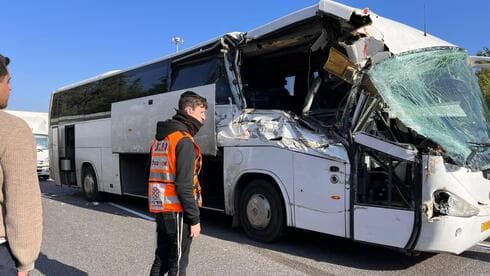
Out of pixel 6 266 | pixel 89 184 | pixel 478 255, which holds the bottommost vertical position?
pixel 478 255

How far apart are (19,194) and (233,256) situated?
13.3 ft

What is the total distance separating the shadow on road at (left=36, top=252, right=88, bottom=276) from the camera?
5.35 m

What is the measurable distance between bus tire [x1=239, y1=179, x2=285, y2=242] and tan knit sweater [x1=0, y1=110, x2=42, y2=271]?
169 inches

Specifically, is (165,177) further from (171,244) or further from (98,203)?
(98,203)

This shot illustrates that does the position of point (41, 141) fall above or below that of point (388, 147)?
above

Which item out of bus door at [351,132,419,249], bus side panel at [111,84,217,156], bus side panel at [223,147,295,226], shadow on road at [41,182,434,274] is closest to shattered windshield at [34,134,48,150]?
bus side panel at [111,84,217,156]

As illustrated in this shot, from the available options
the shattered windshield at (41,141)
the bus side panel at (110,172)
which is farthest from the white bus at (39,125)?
the bus side panel at (110,172)

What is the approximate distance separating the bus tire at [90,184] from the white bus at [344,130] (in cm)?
406

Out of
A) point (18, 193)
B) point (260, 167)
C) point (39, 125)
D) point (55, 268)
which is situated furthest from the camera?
point (39, 125)

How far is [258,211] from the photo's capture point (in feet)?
21.6

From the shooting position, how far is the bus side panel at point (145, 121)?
721 cm

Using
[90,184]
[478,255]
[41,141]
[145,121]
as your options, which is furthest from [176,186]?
[41,141]

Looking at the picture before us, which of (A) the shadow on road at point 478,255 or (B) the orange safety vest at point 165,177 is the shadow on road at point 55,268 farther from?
(A) the shadow on road at point 478,255

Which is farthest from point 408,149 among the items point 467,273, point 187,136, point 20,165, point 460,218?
point 20,165
